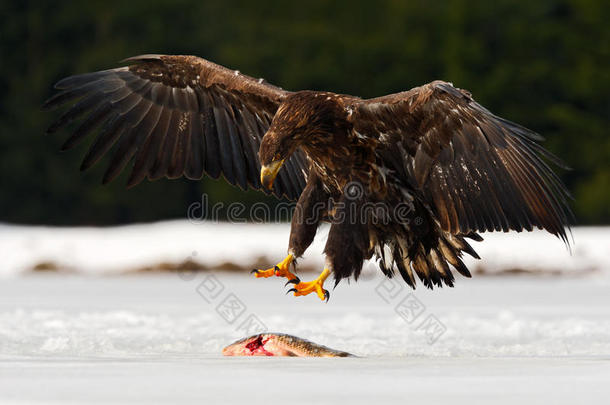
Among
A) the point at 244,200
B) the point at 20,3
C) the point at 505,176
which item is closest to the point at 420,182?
the point at 505,176

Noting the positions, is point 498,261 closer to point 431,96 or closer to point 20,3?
point 431,96

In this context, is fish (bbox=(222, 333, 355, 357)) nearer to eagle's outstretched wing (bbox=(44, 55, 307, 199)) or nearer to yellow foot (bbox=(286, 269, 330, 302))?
yellow foot (bbox=(286, 269, 330, 302))

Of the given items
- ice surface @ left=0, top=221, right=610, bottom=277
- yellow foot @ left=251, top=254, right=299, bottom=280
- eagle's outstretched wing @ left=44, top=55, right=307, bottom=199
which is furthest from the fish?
ice surface @ left=0, top=221, right=610, bottom=277

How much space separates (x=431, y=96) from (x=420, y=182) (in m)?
0.62

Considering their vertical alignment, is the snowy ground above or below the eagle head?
below

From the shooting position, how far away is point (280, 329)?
305 inches

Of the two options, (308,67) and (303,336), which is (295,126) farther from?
(308,67)

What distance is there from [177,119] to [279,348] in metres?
2.29

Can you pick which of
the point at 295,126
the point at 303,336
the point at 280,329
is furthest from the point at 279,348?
the point at 280,329

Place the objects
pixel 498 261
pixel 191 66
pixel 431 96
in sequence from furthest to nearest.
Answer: pixel 498 261 → pixel 191 66 → pixel 431 96

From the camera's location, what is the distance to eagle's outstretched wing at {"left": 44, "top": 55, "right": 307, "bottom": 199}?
7.16m

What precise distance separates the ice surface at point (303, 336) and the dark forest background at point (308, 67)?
10316mm

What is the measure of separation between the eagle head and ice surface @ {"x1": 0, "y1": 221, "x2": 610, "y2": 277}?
6.94m

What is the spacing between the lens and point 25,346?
6105mm
